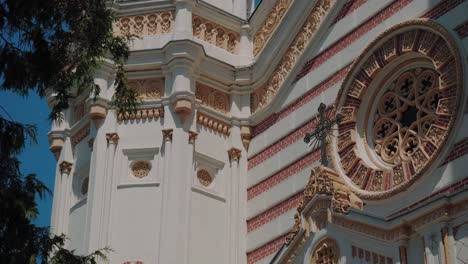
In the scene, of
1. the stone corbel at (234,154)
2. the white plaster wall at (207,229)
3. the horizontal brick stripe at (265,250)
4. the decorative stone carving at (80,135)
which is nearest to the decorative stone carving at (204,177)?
the white plaster wall at (207,229)

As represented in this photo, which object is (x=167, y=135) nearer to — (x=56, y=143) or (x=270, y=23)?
(x=56, y=143)

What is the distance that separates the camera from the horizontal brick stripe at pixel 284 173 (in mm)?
17047

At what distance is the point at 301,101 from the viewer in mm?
17922

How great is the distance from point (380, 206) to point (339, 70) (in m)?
2.94

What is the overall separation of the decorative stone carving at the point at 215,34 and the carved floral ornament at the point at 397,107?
3.91 m

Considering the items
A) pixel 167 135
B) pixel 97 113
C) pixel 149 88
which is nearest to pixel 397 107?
pixel 167 135

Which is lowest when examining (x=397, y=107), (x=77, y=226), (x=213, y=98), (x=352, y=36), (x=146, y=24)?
(x=77, y=226)

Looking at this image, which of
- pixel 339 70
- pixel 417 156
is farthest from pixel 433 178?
pixel 339 70

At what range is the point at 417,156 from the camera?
1484 cm

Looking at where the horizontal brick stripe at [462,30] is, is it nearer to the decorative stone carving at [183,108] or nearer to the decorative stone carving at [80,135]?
the decorative stone carving at [183,108]

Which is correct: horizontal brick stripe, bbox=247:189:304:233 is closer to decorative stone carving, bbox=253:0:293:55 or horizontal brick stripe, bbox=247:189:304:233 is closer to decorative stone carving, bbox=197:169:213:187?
decorative stone carving, bbox=197:169:213:187

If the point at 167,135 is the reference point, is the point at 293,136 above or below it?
below

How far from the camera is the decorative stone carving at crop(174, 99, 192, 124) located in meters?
18.3

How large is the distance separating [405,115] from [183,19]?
5411 millimetres
